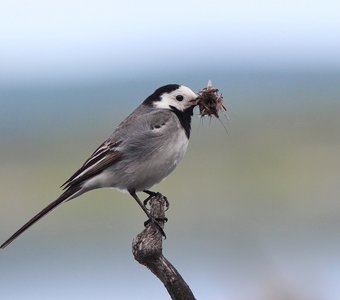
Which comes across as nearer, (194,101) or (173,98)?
(194,101)

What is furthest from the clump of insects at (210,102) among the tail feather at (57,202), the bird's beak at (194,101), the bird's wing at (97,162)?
the tail feather at (57,202)

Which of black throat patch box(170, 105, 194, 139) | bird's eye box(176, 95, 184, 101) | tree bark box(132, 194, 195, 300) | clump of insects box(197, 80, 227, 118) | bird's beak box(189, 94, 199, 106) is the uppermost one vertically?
bird's eye box(176, 95, 184, 101)

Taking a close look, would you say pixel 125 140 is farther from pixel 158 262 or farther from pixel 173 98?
pixel 158 262

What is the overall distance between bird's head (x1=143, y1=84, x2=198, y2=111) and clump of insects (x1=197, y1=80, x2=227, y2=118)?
0.79 feet

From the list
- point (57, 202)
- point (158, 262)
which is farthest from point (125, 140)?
point (158, 262)

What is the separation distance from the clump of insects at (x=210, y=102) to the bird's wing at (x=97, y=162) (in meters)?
0.55

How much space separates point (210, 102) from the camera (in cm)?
701

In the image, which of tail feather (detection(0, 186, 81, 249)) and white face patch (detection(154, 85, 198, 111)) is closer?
tail feather (detection(0, 186, 81, 249))

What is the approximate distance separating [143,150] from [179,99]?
36 cm

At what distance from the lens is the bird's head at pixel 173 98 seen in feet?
24.3

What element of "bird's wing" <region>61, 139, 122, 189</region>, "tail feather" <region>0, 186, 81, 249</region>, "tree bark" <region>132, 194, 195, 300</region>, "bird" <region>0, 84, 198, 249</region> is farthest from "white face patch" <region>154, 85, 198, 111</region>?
"tree bark" <region>132, 194, 195, 300</region>

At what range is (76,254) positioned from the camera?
73.0ft

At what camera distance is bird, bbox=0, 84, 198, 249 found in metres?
7.29

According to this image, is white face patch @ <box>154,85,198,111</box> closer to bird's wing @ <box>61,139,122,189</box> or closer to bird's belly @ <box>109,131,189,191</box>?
bird's belly @ <box>109,131,189,191</box>
